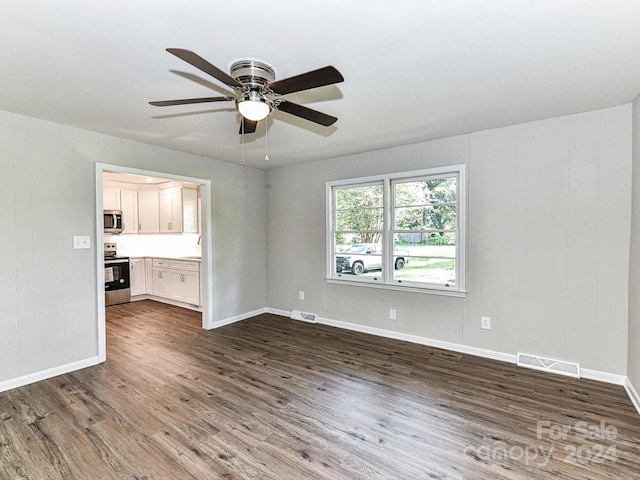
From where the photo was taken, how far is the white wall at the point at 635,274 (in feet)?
8.38

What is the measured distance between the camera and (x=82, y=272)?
3.37 meters

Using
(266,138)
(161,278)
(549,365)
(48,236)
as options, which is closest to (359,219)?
(266,138)

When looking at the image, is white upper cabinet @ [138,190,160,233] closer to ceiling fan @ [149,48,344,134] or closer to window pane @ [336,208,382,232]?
window pane @ [336,208,382,232]

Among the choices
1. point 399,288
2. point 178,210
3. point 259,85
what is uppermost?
point 259,85

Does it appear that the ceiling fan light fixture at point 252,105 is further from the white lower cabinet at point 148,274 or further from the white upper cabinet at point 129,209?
the white upper cabinet at point 129,209

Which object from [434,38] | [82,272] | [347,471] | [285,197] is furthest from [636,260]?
[82,272]

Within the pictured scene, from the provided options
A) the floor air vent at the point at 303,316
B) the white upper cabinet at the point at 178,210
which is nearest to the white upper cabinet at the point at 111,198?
the white upper cabinet at the point at 178,210

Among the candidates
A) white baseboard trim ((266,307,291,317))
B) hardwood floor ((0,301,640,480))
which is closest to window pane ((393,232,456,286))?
hardwood floor ((0,301,640,480))

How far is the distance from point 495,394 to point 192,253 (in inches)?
238

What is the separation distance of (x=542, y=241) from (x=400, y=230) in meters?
1.52

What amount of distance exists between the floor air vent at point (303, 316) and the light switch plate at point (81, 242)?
2899mm

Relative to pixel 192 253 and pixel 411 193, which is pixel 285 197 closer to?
pixel 411 193

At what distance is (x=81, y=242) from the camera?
3350mm

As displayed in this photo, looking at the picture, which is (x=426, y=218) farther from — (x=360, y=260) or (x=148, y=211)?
(x=148, y=211)
